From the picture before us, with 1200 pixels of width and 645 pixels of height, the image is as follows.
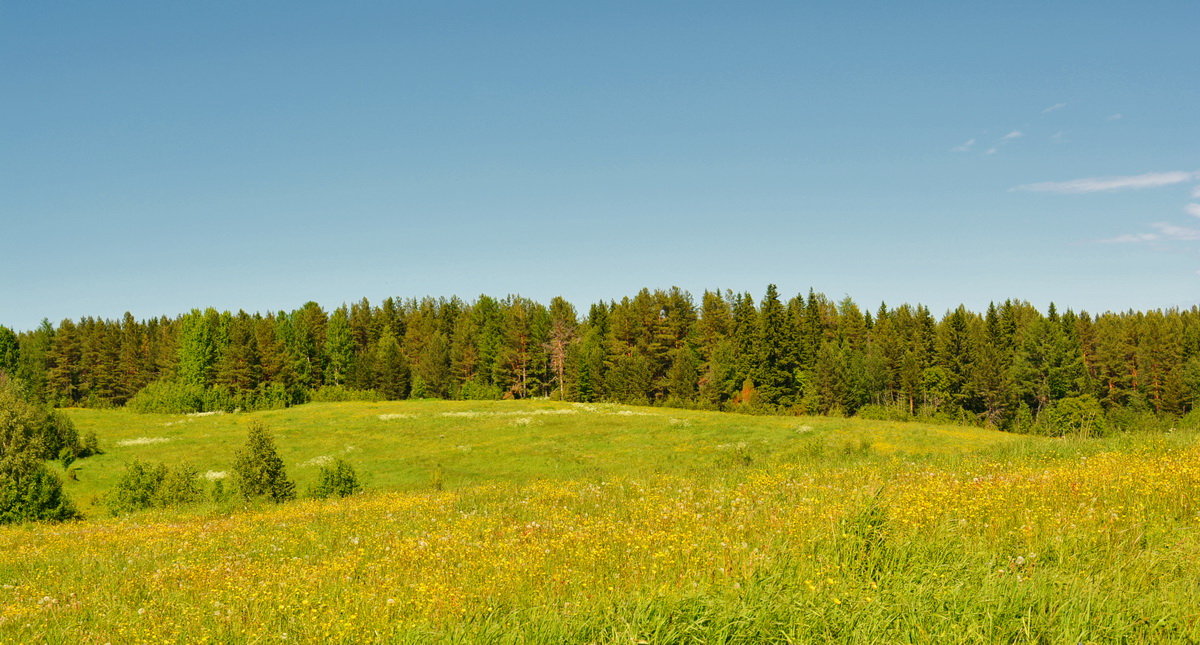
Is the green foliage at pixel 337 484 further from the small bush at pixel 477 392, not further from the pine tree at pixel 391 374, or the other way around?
the pine tree at pixel 391 374

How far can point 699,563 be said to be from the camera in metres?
5.82

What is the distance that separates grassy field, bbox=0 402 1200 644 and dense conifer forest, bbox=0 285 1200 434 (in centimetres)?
5397

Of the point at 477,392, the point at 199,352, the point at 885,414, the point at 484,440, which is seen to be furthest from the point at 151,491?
the point at 199,352

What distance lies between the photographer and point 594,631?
4398 millimetres

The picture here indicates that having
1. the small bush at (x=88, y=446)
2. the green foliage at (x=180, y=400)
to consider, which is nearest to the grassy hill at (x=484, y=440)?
the small bush at (x=88, y=446)

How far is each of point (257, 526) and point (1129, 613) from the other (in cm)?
1382

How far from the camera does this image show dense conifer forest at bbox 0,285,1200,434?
74.1m

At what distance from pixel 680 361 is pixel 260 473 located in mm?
60077

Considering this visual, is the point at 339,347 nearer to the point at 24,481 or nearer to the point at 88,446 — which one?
the point at 88,446

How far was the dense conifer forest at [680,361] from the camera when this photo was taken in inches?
2918

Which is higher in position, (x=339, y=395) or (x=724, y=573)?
(x=724, y=573)

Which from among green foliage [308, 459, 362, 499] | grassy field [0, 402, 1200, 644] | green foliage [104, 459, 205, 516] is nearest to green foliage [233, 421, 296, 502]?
green foliage [308, 459, 362, 499]

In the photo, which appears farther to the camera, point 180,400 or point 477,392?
point 477,392

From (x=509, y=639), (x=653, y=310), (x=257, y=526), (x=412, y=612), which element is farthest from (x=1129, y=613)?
(x=653, y=310)
